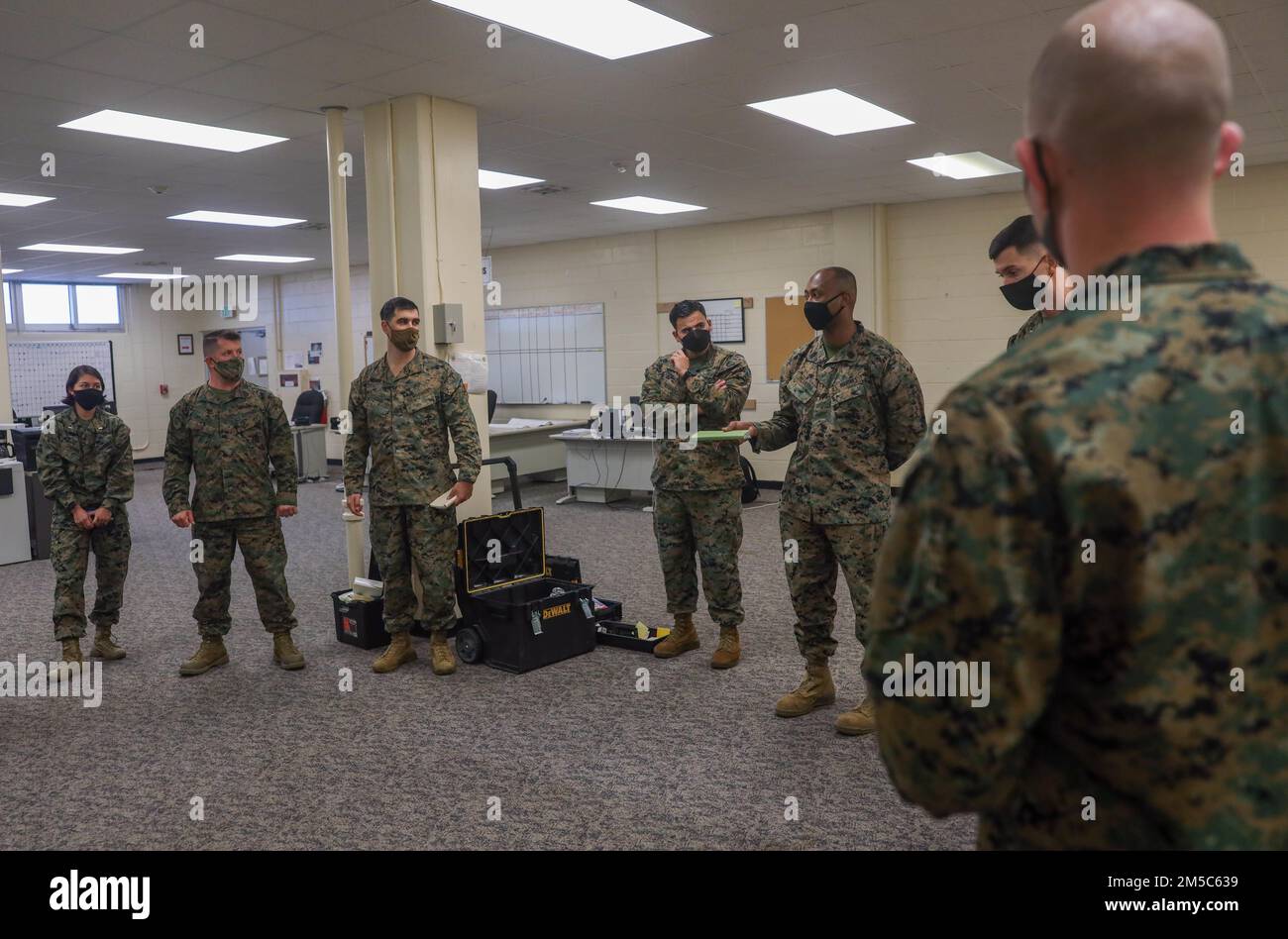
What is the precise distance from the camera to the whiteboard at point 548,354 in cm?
1053

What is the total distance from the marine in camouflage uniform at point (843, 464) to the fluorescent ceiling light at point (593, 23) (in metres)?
1.61

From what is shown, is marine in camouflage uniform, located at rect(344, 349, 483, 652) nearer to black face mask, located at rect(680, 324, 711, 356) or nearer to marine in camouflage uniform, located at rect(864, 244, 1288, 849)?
black face mask, located at rect(680, 324, 711, 356)

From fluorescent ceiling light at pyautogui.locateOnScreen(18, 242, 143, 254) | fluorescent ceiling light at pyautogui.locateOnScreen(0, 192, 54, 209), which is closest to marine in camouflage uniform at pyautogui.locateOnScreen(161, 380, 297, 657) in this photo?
fluorescent ceiling light at pyautogui.locateOnScreen(0, 192, 54, 209)

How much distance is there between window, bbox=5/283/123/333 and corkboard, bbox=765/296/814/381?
31.0ft

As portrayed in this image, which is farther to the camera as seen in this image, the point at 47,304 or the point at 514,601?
the point at 47,304

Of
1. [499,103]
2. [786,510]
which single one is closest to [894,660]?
[786,510]

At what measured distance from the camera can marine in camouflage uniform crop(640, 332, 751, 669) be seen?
403 centimetres

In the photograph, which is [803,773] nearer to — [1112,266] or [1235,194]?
[1112,266]

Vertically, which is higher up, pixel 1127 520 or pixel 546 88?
pixel 546 88

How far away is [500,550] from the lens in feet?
14.1

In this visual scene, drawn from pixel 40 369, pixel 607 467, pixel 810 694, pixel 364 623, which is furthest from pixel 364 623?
pixel 40 369

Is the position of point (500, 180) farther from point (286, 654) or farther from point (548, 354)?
point (286, 654)

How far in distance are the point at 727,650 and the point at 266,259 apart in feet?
30.3

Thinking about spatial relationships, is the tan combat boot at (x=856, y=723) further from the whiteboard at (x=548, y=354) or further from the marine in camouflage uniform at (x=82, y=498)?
the whiteboard at (x=548, y=354)
